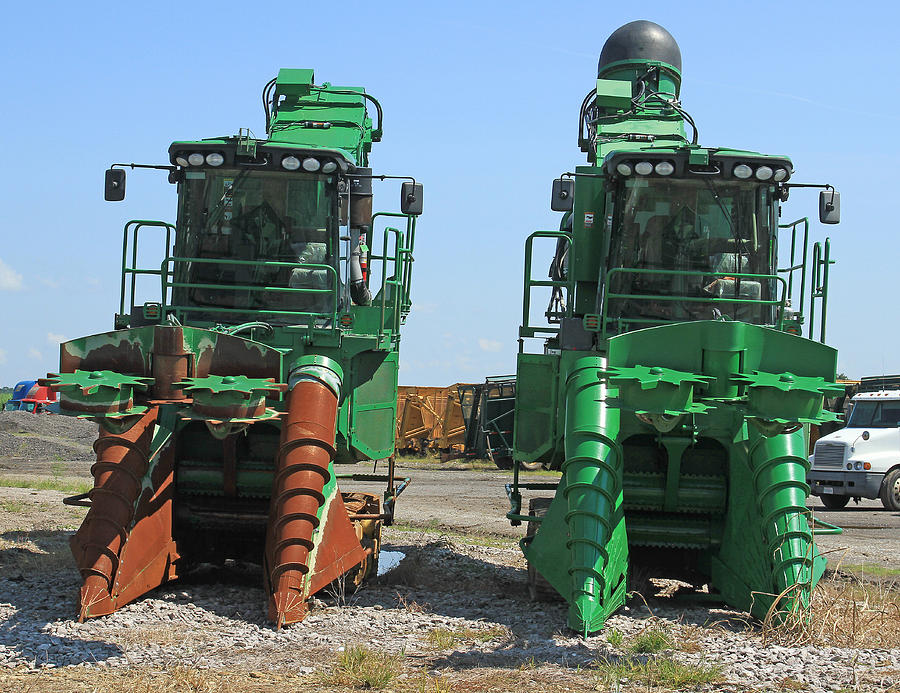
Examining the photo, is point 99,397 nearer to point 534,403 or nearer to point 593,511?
point 593,511

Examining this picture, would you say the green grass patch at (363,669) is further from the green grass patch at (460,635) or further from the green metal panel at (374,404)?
the green metal panel at (374,404)

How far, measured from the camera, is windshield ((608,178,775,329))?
10.6m

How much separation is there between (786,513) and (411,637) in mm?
3088

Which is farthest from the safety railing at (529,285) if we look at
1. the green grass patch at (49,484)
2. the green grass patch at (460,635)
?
the green grass patch at (49,484)

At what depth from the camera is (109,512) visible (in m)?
8.52

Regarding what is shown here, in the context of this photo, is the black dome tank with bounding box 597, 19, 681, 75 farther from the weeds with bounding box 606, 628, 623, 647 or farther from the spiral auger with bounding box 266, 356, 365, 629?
the weeds with bounding box 606, 628, 623, 647

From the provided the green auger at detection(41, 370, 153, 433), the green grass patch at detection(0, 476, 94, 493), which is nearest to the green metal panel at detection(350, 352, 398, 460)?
the green auger at detection(41, 370, 153, 433)

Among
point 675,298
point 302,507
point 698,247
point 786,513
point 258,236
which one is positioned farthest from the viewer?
point 258,236

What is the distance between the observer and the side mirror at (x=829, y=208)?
10930 mm

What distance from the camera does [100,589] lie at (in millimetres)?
8234

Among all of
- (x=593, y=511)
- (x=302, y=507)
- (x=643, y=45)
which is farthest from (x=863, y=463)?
(x=302, y=507)

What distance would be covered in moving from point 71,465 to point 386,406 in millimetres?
21388

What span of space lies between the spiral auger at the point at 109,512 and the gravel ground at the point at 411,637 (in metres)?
0.23

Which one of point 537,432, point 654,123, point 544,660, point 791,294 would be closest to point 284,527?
point 544,660
